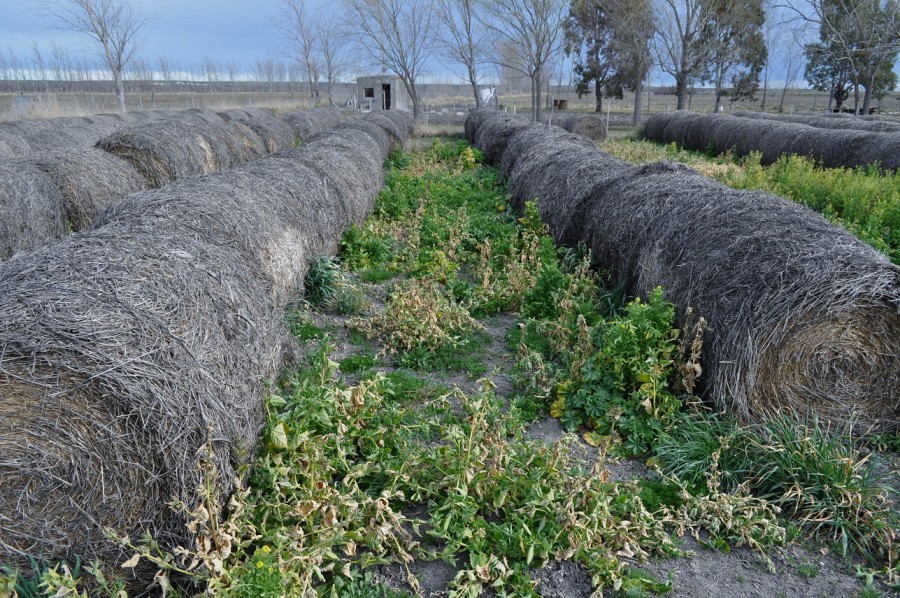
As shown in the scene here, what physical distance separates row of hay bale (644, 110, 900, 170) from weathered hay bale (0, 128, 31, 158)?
18.1 meters

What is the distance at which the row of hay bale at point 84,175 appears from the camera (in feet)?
24.0

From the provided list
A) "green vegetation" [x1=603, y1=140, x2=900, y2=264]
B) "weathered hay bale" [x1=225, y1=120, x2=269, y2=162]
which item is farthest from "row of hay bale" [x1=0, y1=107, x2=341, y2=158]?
"green vegetation" [x1=603, y1=140, x2=900, y2=264]

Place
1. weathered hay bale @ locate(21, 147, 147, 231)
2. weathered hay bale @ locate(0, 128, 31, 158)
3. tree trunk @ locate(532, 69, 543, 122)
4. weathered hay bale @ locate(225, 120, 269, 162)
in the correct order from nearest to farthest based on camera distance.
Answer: weathered hay bale @ locate(21, 147, 147, 231), weathered hay bale @ locate(0, 128, 31, 158), weathered hay bale @ locate(225, 120, 269, 162), tree trunk @ locate(532, 69, 543, 122)

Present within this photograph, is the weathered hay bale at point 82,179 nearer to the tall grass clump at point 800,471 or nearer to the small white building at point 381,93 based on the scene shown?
the tall grass clump at point 800,471

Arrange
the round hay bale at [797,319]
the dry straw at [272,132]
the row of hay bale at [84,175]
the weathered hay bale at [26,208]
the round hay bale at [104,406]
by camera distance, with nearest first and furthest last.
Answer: the round hay bale at [104,406]
the round hay bale at [797,319]
the weathered hay bale at [26,208]
the row of hay bale at [84,175]
the dry straw at [272,132]

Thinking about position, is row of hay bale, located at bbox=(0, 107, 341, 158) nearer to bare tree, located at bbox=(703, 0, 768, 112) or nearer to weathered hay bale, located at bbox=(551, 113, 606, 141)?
weathered hay bale, located at bbox=(551, 113, 606, 141)

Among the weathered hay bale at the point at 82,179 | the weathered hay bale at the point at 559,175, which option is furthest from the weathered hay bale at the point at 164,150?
the weathered hay bale at the point at 559,175

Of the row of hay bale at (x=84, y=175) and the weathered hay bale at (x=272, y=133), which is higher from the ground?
the weathered hay bale at (x=272, y=133)

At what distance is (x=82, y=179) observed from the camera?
337 inches

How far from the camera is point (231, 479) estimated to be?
121 inches

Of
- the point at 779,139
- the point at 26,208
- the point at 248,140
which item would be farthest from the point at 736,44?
the point at 26,208

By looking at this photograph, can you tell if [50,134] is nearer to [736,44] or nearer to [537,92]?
[537,92]

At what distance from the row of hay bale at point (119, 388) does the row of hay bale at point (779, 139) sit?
1446 centimetres

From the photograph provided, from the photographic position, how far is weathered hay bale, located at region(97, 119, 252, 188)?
1047 cm
